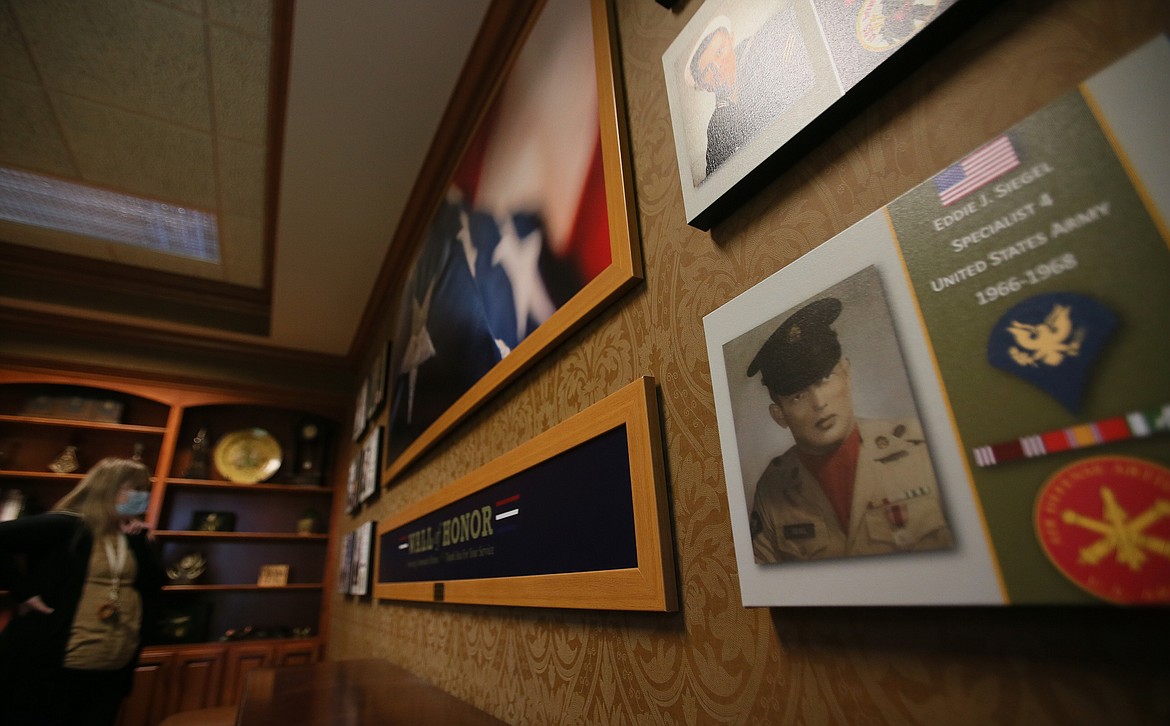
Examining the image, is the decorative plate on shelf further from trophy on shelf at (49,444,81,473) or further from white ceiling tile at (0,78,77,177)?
white ceiling tile at (0,78,77,177)

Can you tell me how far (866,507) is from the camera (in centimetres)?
54

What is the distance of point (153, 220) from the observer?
3184 millimetres

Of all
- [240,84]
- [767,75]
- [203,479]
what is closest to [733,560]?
[767,75]

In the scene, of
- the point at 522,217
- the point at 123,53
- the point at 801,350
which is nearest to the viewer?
the point at 801,350

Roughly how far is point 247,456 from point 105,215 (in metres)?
1.99

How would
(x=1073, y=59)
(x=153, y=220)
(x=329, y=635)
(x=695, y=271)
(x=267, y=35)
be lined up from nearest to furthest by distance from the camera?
(x=1073, y=59), (x=695, y=271), (x=267, y=35), (x=153, y=220), (x=329, y=635)

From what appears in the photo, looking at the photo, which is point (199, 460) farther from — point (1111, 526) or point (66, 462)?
point (1111, 526)

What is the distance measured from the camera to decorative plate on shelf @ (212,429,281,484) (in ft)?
14.0

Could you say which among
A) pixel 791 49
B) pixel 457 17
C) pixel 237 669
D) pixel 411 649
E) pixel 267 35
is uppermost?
pixel 267 35

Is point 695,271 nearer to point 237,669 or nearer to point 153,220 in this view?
point 153,220

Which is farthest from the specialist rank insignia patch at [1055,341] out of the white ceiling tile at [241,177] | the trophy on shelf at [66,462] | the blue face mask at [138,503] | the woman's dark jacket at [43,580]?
the trophy on shelf at [66,462]

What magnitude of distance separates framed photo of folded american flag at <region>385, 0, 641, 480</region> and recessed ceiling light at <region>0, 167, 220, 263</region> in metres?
1.85

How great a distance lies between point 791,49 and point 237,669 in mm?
4460

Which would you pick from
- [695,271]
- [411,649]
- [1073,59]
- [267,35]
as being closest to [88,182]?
[267,35]
